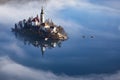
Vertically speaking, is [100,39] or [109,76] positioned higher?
[109,76]

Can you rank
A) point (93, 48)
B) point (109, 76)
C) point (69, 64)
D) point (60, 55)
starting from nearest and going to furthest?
point (109, 76) < point (69, 64) < point (60, 55) < point (93, 48)

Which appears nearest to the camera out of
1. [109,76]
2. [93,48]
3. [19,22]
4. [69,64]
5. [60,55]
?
[109,76]

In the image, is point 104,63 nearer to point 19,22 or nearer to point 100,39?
point 100,39

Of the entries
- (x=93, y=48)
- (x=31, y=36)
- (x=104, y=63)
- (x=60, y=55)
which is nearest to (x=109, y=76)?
(x=104, y=63)

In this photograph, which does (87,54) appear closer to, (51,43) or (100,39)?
(51,43)

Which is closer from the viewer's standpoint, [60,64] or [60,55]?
[60,64]

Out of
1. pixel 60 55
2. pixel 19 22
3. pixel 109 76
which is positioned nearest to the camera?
pixel 109 76

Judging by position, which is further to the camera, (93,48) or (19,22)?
(19,22)

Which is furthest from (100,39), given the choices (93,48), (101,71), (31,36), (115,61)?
(101,71)

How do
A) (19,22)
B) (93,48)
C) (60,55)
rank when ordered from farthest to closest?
(19,22), (93,48), (60,55)
